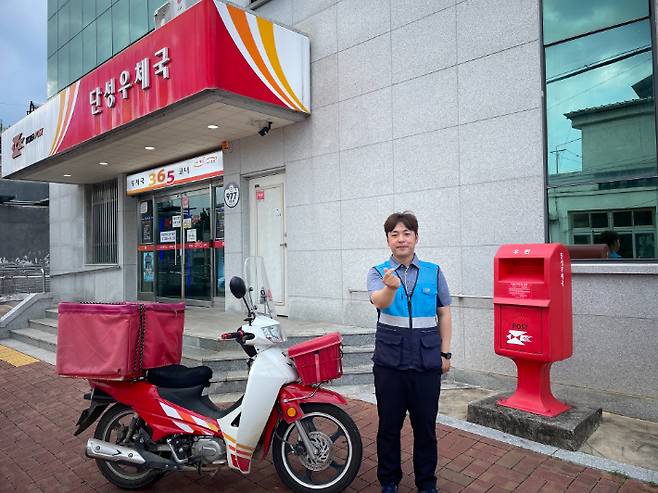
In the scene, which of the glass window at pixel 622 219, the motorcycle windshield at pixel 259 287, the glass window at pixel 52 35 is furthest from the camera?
the glass window at pixel 52 35

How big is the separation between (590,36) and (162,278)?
31.9 ft

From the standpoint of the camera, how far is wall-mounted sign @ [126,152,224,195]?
9.00 m

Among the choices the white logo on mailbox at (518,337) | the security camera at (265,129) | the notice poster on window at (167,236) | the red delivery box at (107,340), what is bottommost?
the white logo on mailbox at (518,337)

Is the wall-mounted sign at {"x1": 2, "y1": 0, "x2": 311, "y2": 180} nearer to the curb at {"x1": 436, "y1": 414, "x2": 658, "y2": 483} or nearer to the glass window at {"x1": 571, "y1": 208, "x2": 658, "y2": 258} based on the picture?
the glass window at {"x1": 571, "y1": 208, "x2": 658, "y2": 258}

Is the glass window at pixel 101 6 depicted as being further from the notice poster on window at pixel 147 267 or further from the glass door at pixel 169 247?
the notice poster on window at pixel 147 267

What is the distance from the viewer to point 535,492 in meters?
3.16

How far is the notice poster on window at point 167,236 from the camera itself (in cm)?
1097

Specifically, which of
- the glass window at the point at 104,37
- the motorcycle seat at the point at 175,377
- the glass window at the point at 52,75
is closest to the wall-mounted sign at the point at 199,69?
the glass window at the point at 104,37

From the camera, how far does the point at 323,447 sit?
3.06m

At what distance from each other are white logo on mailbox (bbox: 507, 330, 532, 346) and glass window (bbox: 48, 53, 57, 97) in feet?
46.9

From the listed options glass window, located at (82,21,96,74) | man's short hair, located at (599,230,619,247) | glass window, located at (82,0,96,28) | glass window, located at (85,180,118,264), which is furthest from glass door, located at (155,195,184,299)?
man's short hair, located at (599,230,619,247)

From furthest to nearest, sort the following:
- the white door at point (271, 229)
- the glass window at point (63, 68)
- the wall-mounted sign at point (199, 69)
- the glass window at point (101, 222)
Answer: the glass window at point (63, 68) → the glass window at point (101, 222) → the white door at point (271, 229) → the wall-mounted sign at point (199, 69)

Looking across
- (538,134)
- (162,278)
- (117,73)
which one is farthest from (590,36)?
(162,278)

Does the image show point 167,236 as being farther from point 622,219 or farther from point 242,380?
point 622,219
